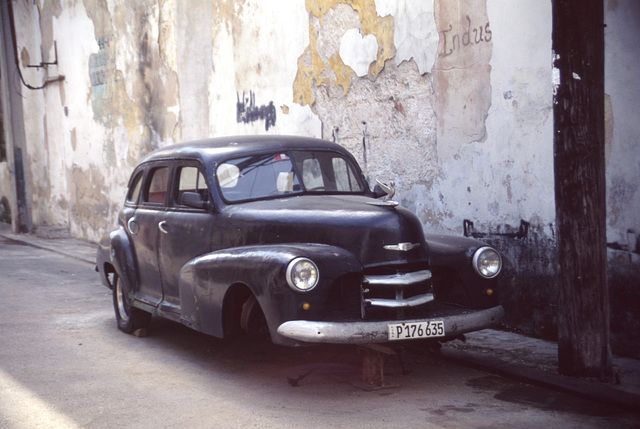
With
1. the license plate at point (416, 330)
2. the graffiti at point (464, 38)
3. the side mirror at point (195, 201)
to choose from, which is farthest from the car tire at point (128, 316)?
the graffiti at point (464, 38)

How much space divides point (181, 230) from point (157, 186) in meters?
0.86

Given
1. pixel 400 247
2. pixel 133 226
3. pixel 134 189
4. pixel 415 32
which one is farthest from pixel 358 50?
pixel 400 247

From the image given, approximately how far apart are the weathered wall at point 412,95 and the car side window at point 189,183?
258 cm

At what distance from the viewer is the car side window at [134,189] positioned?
749 centimetres

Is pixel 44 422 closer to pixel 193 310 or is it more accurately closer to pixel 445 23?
pixel 193 310

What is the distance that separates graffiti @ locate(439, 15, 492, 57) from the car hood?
233 cm

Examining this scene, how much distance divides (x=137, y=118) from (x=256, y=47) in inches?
163

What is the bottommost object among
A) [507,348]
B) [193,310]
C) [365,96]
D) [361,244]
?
[507,348]

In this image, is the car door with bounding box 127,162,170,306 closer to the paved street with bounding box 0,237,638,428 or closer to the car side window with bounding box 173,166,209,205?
the car side window with bounding box 173,166,209,205

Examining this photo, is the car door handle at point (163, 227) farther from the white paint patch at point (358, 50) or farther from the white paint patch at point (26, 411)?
the white paint patch at point (358, 50)

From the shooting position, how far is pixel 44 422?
15.6 feet

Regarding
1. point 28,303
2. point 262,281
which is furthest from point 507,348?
point 28,303

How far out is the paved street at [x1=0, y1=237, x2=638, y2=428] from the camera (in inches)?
185

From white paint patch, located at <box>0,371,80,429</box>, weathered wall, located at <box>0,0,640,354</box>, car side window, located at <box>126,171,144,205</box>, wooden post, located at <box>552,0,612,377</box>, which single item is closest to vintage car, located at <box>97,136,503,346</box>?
car side window, located at <box>126,171,144,205</box>
